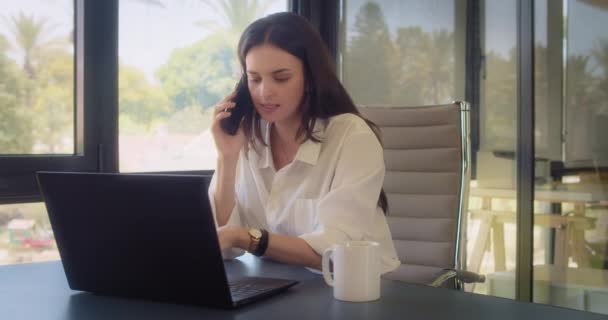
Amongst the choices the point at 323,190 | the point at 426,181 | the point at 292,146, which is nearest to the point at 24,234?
the point at 292,146

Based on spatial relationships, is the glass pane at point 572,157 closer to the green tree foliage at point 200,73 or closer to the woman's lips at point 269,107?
the green tree foliage at point 200,73

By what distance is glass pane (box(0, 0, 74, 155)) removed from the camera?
237cm

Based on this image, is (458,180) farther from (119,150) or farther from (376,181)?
(119,150)

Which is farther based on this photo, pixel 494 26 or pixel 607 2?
pixel 494 26

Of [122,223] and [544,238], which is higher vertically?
[122,223]

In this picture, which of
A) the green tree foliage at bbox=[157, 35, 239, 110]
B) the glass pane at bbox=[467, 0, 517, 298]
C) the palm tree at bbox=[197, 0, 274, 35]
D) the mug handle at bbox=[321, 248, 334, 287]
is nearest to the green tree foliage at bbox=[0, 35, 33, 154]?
the green tree foliage at bbox=[157, 35, 239, 110]

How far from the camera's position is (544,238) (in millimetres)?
2910

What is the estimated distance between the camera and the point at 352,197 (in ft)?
4.74

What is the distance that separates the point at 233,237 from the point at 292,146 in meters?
0.50

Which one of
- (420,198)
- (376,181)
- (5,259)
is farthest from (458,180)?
(5,259)

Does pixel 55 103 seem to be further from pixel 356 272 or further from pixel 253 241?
pixel 356 272

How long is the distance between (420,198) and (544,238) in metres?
1.18

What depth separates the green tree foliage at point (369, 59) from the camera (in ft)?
11.5

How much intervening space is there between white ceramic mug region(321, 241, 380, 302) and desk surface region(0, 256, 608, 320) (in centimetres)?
2
